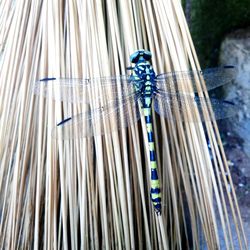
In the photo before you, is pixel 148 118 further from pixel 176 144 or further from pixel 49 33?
pixel 49 33

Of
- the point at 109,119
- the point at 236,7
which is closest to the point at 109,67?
the point at 109,119

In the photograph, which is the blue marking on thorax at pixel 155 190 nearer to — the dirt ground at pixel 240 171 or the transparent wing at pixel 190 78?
the transparent wing at pixel 190 78

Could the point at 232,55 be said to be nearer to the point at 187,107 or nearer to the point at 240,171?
the point at 240,171

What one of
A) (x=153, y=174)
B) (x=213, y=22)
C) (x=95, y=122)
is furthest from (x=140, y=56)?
(x=213, y=22)

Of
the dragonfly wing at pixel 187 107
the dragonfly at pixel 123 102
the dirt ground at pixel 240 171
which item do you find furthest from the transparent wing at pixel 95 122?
the dirt ground at pixel 240 171

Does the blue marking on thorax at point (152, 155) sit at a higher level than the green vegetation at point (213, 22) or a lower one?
lower
